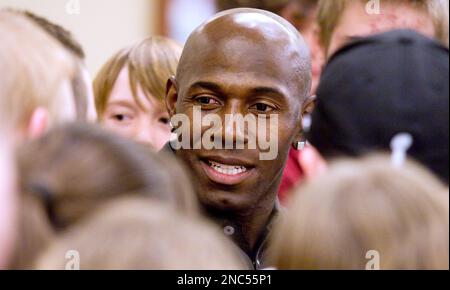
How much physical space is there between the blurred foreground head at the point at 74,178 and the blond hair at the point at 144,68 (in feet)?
4.11

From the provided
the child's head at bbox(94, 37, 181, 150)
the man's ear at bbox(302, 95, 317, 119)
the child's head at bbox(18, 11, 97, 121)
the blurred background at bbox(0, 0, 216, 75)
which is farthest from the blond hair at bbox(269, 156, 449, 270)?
the blurred background at bbox(0, 0, 216, 75)

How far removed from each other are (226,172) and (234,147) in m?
0.06

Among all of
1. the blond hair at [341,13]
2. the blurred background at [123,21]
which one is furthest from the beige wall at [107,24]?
the blond hair at [341,13]

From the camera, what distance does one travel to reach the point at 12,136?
1.65 metres

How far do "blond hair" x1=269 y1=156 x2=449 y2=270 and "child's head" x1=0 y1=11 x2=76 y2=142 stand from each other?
0.44 m

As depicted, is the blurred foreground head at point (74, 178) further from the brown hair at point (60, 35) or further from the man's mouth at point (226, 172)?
the man's mouth at point (226, 172)

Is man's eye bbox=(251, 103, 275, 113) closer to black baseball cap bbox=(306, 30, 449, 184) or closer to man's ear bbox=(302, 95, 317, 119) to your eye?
man's ear bbox=(302, 95, 317, 119)

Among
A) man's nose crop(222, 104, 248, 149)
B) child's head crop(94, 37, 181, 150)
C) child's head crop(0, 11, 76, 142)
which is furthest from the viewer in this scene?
child's head crop(94, 37, 181, 150)

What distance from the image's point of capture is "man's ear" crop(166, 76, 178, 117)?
2.36 m

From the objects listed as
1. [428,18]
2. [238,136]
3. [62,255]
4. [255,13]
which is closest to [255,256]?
[238,136]

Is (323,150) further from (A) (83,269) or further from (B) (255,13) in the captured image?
(A) (83,269)

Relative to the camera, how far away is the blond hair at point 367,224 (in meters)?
1.43

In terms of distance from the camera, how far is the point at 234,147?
2223mm

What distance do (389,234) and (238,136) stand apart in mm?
813
